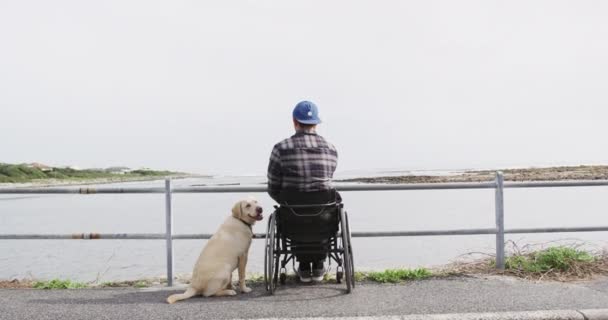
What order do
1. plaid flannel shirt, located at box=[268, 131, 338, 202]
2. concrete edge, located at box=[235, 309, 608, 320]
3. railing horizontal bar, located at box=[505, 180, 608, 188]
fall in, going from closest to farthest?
concrete edge, located at box=[235, 309, 608, 320] < plaid flannel shirt, located at box=[268, 131, 338, 202] < railing horizontal bar, located at box=[505, 180, 608, 188]

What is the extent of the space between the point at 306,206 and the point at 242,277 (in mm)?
873

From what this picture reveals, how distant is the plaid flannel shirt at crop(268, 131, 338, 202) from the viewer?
185 inches

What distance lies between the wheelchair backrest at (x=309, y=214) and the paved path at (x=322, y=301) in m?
0.53

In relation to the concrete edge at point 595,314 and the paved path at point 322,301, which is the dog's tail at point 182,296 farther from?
the concrete edge at point 595,314

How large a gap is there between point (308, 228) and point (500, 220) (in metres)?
2.19

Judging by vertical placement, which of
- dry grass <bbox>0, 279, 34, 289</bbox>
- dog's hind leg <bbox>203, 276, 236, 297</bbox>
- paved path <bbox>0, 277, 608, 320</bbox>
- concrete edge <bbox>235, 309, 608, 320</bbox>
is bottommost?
dry grass <bbox>0, 279, 34, 289</bbox>

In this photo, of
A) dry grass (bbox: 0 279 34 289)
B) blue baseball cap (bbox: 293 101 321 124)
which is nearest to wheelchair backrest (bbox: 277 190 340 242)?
blue baseball cap (bbox: 293 101 321 124)

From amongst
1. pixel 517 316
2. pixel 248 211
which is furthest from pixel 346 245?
pixel 517 316

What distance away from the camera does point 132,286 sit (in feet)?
18.1

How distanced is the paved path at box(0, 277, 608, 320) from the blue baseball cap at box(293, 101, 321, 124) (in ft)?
4.94

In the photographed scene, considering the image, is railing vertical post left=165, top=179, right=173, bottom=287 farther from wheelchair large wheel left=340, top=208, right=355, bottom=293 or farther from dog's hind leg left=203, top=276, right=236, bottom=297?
wheelchair large wheel left=340, top=208, right=355, bottom=293

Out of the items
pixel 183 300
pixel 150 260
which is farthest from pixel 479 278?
pixel 150 260

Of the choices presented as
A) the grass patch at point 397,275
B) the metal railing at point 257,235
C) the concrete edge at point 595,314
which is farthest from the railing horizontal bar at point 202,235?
the concrete edge at point 595,314

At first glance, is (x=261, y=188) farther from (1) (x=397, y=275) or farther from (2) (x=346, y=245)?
(1) (x=397, y=275)
